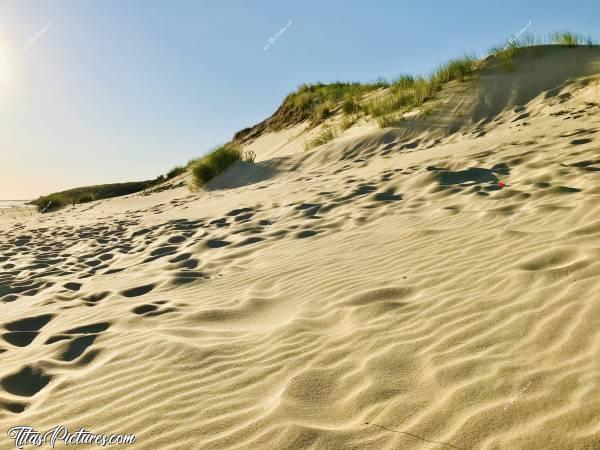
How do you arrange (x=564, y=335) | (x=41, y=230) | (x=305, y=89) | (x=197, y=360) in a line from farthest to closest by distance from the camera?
(x=305, y=89) < (x=41, y=230) < (x=197, y=360) < (x=564, y=335)

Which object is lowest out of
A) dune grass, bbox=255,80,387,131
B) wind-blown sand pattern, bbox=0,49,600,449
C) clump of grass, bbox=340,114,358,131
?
wind-blown sand pattern, bbox=0,49,600,449

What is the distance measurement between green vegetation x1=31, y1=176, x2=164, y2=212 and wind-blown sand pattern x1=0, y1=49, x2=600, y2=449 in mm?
11921

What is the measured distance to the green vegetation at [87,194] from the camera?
18.0 metres

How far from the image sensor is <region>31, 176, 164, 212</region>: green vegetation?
18.0m

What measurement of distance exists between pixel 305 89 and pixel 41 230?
1606 centimetres

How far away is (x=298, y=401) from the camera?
215 cm

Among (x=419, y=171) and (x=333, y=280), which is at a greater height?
(x=419, y=171)

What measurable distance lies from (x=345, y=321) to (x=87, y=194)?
19.0 metres

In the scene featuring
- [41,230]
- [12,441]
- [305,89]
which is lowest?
[12,441]

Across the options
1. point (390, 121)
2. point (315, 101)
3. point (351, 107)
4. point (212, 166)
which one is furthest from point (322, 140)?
point (315, 101)

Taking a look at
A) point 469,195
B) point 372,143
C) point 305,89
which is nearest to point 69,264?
point 469,195

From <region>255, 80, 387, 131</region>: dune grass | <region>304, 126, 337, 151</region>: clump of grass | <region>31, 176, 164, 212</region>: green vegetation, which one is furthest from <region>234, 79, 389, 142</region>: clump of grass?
<region>31, 176, 164, 212</region>: green vegetation

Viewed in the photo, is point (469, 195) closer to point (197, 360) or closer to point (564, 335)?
point (564, 335)

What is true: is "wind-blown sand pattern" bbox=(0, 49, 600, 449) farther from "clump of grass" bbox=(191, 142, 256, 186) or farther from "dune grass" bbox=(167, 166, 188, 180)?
"dune grass" bbox=(167, 166, 188, 180)
